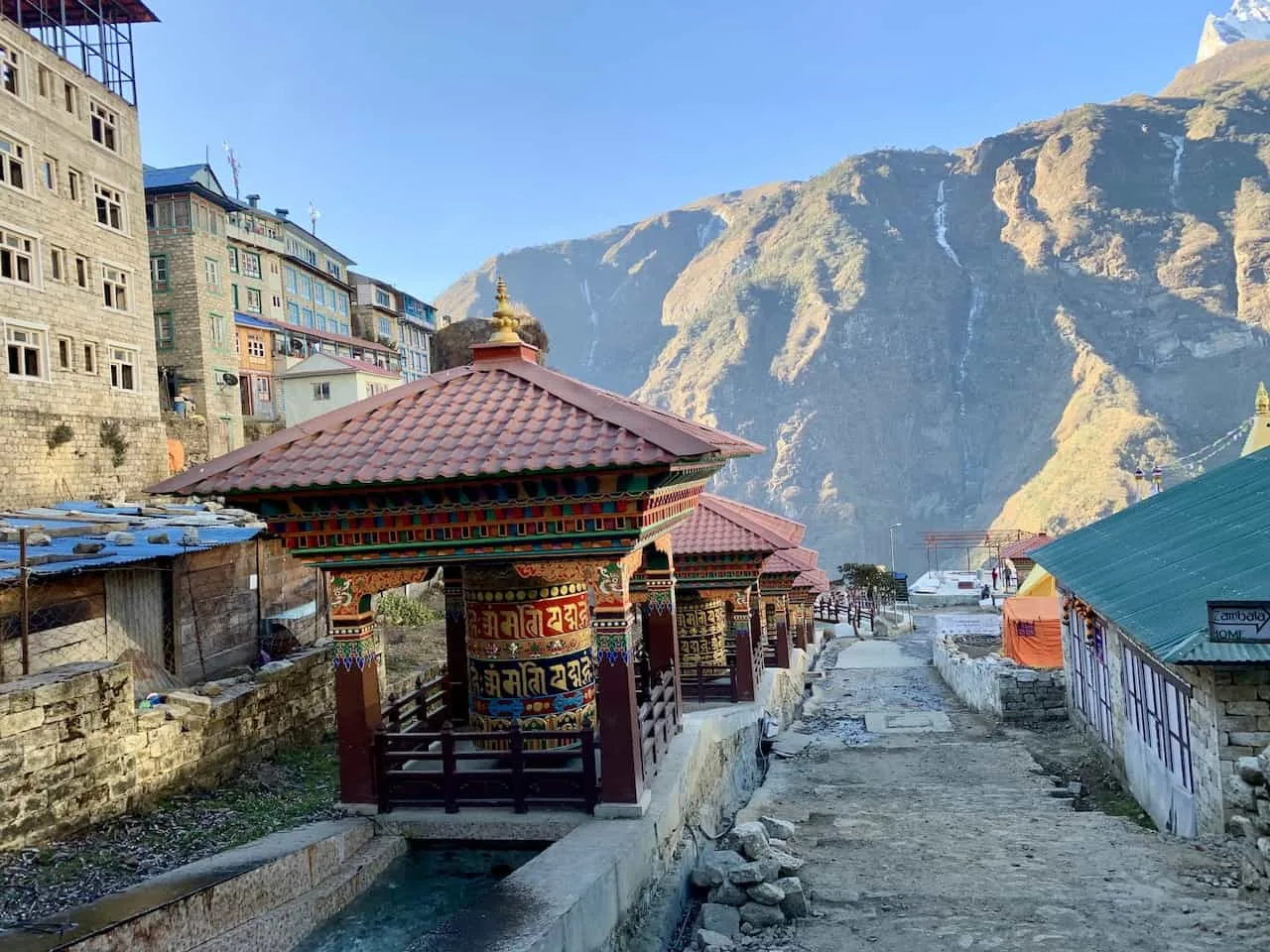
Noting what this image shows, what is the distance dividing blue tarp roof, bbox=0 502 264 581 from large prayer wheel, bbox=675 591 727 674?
7.08 meters

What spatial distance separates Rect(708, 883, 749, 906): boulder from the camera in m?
6.28

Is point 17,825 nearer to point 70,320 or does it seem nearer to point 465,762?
point 465,762

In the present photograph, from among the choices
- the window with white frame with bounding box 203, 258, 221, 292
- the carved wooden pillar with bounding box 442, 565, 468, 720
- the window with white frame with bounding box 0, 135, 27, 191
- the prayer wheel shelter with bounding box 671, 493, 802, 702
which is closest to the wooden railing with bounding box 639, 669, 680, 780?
the carved wooden pillar with bounding box 442, 565, 468, 720

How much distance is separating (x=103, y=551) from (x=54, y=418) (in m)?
12.9

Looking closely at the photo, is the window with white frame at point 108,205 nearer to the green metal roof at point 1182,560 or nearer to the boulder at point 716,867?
the boulder at point 716,867

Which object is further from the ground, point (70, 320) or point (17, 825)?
point (70, 320)

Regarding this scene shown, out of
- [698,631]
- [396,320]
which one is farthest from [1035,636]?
[396,320]

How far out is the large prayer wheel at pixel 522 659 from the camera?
26.2 feet

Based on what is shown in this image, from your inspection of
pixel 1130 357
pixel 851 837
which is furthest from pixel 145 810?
pixel 1130 357

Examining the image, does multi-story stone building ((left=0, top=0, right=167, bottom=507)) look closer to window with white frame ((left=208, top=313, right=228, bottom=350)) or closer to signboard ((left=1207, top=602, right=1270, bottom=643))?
window with white frame ((left=208, top=313, right=228, bottom=350))

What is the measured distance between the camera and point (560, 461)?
20.4 ft

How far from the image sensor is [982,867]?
7.24m

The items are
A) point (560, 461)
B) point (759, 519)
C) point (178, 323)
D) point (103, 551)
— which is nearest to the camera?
point (560, 461)

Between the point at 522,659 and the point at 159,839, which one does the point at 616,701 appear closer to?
the point at 522,659
